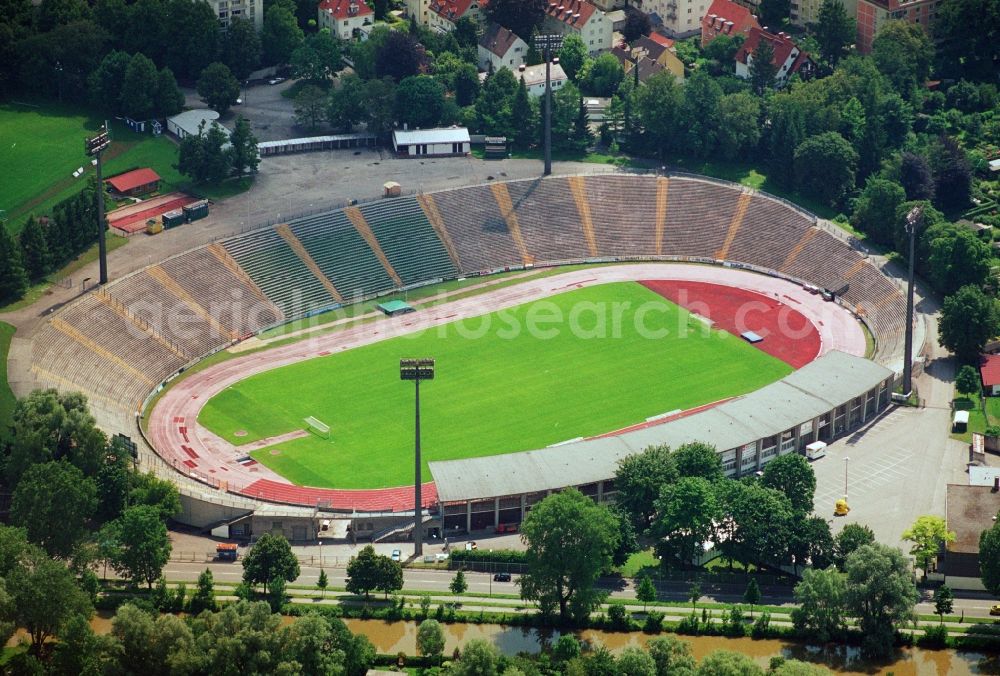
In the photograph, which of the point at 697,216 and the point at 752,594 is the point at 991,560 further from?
the point at 697,216

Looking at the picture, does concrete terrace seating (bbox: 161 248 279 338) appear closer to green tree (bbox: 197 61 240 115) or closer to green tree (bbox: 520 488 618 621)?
green tree (bbox: 197 61 240 115)

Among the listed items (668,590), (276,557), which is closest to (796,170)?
(668,590)

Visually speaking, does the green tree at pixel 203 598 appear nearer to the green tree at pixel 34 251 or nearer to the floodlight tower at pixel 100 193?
the floodlight tower at pixel 100 193

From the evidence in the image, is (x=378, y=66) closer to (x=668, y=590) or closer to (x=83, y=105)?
(x=83, y=105)

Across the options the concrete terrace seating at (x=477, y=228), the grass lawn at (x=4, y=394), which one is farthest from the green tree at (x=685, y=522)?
the concrete terrace seating at (x=477, y=228)

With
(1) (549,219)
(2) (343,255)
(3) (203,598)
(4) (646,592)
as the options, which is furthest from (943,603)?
(2) (343,255)

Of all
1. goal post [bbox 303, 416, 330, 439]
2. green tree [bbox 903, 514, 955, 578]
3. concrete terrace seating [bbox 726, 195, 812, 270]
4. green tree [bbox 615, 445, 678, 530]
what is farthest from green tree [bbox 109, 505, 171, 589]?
concrete terrace seating [bbox 726, 195, 812, 270]

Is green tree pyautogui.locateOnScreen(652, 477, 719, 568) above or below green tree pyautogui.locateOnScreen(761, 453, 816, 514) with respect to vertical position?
below

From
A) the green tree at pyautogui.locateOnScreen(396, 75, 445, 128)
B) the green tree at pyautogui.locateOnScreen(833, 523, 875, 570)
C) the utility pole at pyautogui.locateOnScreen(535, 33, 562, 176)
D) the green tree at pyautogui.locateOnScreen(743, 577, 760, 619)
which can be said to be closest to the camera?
the green tree at pyautogui.locateOnScreen(743, 577, 760, 619)
